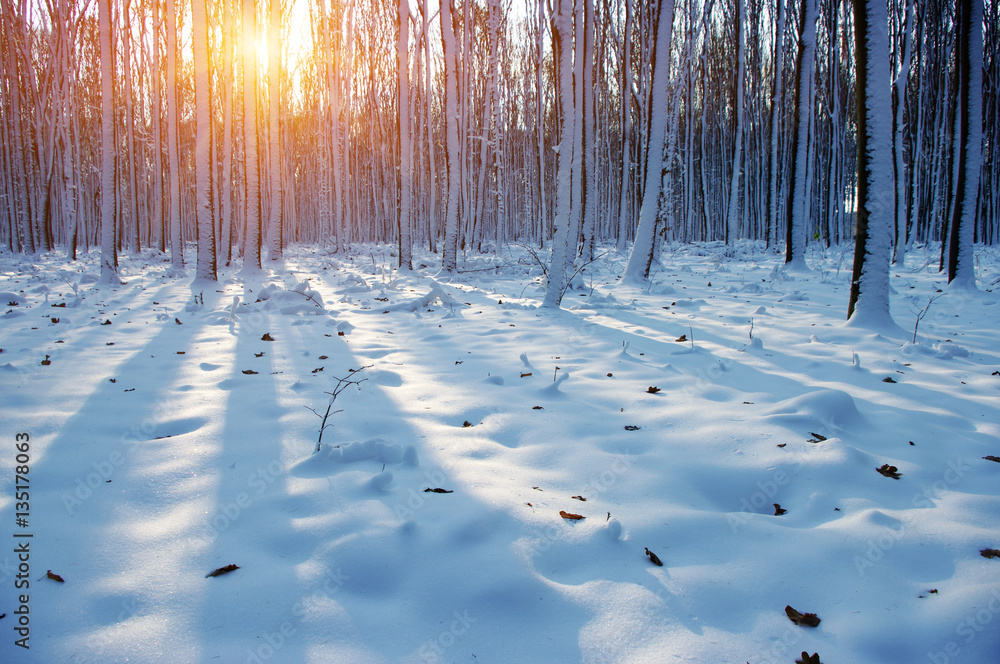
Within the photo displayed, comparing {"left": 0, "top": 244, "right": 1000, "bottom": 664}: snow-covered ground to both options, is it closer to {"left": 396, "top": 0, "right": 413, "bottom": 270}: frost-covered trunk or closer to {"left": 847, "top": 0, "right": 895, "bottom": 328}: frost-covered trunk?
{"left": 847, "top": 0, "right": 895, "bottom": 328}: frost-covered trunk

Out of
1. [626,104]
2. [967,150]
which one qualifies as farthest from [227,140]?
[967,150]

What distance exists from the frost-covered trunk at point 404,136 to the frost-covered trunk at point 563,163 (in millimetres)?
4812

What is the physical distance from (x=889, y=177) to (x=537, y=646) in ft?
16.7

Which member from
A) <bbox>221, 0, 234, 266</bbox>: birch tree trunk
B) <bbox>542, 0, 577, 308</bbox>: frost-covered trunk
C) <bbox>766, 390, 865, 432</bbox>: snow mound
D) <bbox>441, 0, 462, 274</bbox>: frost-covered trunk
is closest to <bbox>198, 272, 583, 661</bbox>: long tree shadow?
<bbox>766, 390, 865, 432</bbox>: snow mound

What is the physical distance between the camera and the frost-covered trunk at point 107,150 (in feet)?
24.1

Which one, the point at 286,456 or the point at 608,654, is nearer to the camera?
the point at 608,654

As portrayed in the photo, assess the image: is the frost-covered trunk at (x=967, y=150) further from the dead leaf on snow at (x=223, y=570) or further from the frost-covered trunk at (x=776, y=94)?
the dead leaf on snow at (x=223, y=570)

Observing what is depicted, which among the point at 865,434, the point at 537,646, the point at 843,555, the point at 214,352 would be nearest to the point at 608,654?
the point at 537,646

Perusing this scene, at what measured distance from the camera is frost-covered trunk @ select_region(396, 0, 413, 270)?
9539 millimetres

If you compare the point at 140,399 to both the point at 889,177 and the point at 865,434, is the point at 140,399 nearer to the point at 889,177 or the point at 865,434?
the point at 865,434

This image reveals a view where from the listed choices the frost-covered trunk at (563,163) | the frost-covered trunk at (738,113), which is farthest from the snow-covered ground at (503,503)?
the frost-covered trunk at (738,113)

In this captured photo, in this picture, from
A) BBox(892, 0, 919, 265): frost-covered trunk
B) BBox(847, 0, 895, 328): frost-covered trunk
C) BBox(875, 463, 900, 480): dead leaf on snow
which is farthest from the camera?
BBox(892, 0, 919, 265): frost-covered trunk

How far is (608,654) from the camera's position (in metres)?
1.22

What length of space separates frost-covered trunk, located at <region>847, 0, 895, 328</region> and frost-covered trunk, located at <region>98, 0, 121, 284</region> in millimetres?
9480
